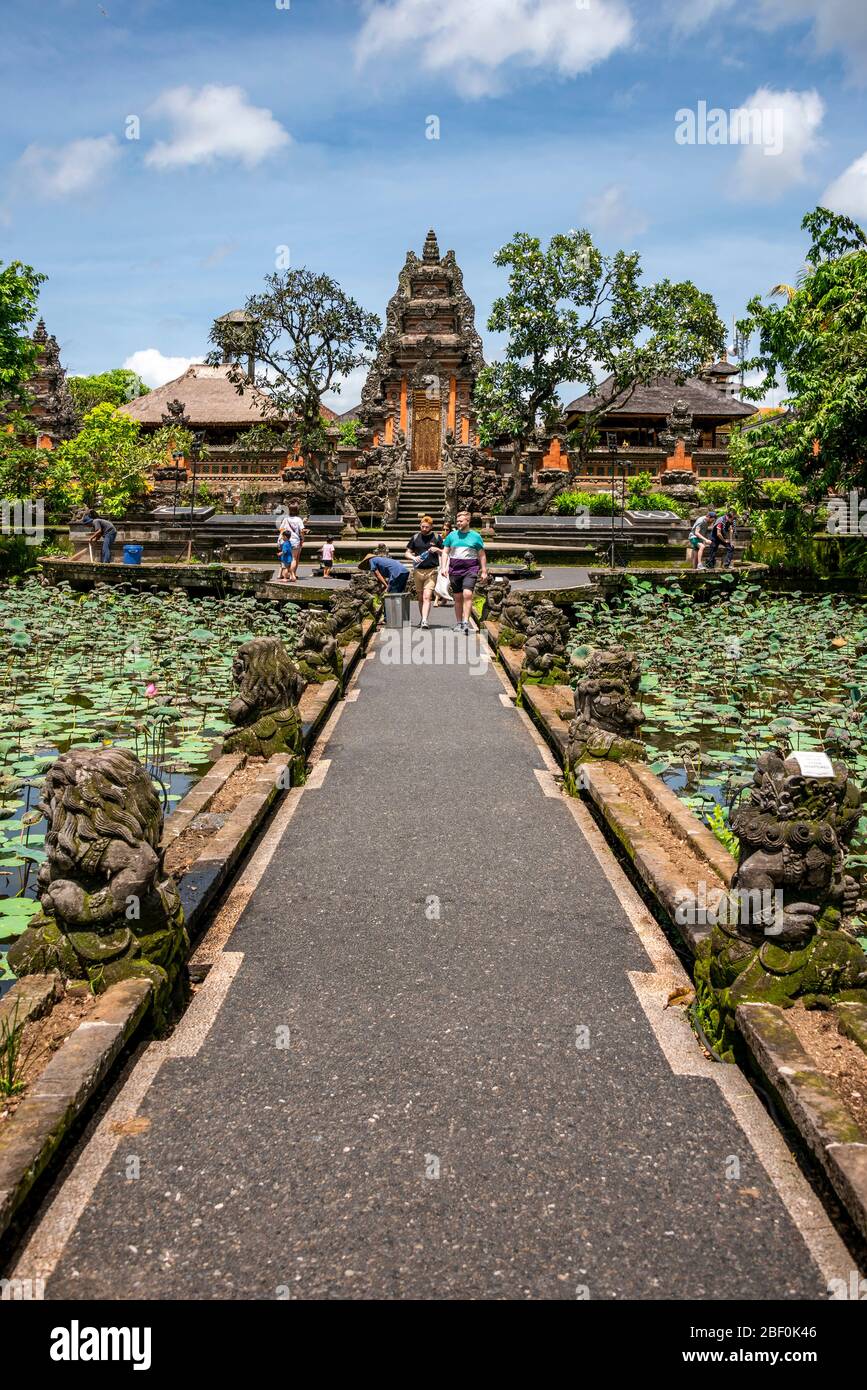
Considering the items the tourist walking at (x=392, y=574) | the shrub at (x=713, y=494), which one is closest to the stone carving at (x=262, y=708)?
the tourist walking at (x=392, y=574)

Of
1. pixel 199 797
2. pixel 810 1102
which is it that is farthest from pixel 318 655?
pixel 810 1102

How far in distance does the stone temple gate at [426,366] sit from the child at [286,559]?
633 inches

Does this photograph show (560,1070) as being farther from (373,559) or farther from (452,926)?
(373,559)

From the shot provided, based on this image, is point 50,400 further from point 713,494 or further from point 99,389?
point 713,494

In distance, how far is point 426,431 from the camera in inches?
1409

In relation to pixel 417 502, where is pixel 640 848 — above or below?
below

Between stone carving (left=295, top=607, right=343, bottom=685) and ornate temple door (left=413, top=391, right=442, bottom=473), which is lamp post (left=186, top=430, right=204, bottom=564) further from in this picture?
stone carving (left=295, top=607, right=343, bottom=685)

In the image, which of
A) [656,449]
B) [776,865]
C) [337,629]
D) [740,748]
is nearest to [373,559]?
[337,629]

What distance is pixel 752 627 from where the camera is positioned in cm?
1559

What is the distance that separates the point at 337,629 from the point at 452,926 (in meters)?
9.20

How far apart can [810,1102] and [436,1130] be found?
3.99 feet

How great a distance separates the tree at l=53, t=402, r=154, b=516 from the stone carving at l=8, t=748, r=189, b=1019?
98.5ft

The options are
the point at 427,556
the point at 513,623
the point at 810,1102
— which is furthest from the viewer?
the point at 427,556

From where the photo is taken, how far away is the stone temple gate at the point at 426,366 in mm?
35094
